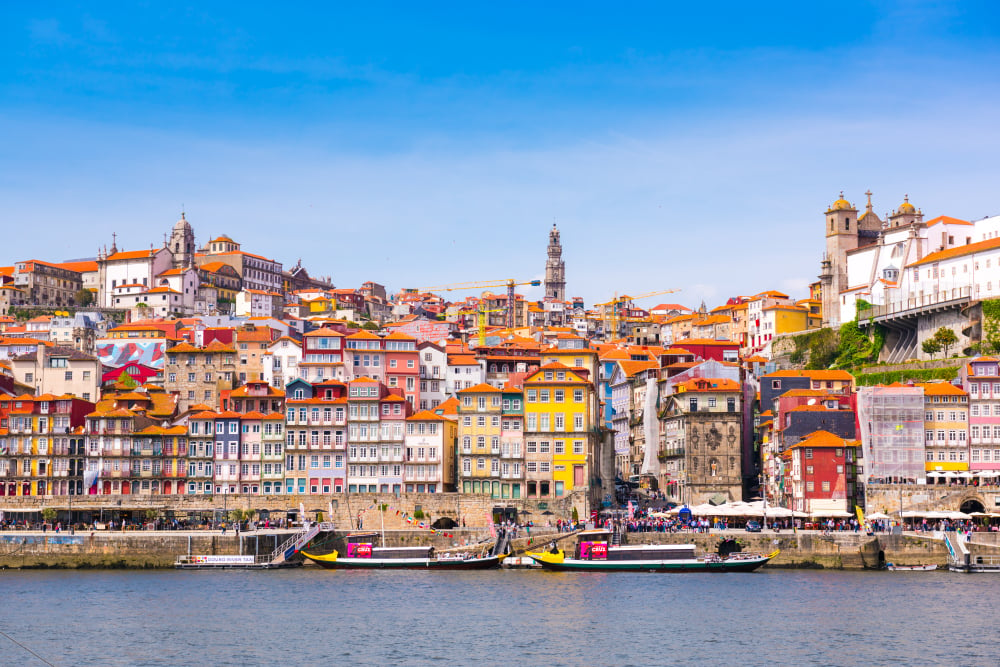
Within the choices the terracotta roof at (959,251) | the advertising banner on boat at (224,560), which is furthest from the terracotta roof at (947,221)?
the advertising banner on boat at (224,560)

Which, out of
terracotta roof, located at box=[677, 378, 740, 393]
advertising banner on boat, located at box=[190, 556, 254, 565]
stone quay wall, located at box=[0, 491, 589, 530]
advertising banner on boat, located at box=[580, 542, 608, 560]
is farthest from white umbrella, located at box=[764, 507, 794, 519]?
advertising banner on boat, located at box=[190, 556, 254, 565]

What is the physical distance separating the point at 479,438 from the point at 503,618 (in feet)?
93.6

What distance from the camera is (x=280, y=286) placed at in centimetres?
17512

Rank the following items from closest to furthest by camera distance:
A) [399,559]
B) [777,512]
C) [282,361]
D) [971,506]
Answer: [399,559] < [777,512] < [971,506] < [282,361]

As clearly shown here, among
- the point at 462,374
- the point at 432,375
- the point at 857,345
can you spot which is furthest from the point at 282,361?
the point at 857,345

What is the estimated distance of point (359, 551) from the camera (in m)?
73.6

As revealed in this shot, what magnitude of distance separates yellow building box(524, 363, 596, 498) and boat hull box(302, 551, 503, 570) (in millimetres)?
8962

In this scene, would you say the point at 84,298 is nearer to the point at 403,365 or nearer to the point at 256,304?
the point at 256,304

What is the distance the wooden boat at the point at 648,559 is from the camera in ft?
229

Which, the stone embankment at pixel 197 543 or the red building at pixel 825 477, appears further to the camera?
the red building at pixel 825 477

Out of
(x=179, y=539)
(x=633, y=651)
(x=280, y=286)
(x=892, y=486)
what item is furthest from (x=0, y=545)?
(x=280, y=286)

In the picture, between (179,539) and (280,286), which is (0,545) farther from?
(280,286)

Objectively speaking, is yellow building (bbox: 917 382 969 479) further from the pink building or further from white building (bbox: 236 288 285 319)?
white building (bbox: 236 288 285 319)

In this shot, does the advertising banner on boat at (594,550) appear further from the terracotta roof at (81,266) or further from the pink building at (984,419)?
the terracotta roof at (81,266)
